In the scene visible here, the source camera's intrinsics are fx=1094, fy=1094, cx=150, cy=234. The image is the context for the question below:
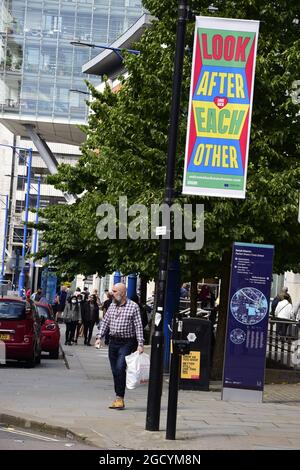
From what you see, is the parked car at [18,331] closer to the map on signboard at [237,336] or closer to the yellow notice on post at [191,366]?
the yellow notice on post at [191,366]

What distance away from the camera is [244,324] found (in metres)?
18.0

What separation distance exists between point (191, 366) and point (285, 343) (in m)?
5.82

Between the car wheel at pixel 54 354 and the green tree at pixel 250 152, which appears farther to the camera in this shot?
the car wheel at pixel 54 354

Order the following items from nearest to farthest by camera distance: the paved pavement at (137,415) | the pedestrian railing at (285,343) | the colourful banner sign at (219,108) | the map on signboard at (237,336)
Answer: the paved pavement at (137,415)
the colourful banner sign at (219,108)
the map on signboard at (237,336)
the pedestrian railing at (285,343)

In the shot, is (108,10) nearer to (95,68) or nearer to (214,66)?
(95,68)

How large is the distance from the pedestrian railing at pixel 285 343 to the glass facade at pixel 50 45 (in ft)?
185

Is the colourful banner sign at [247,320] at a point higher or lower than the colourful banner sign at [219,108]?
lower

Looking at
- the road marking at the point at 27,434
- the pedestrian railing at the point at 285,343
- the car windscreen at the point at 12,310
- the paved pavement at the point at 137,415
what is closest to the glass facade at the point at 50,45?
the car windscreen at the point at 12,310

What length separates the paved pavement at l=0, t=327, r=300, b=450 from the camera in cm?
1220

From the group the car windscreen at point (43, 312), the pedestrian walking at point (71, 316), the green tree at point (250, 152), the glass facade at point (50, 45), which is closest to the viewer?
the green tree at point (250, 152)

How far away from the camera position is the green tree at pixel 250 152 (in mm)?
19878

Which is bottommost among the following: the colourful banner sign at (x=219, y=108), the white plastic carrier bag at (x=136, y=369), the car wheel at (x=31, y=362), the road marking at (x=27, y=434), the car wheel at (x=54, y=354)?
the car wheel at (x=54, y=354)

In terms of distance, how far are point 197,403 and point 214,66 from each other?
18.7ft

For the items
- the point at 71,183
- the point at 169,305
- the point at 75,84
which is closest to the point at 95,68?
the point at 75,84
